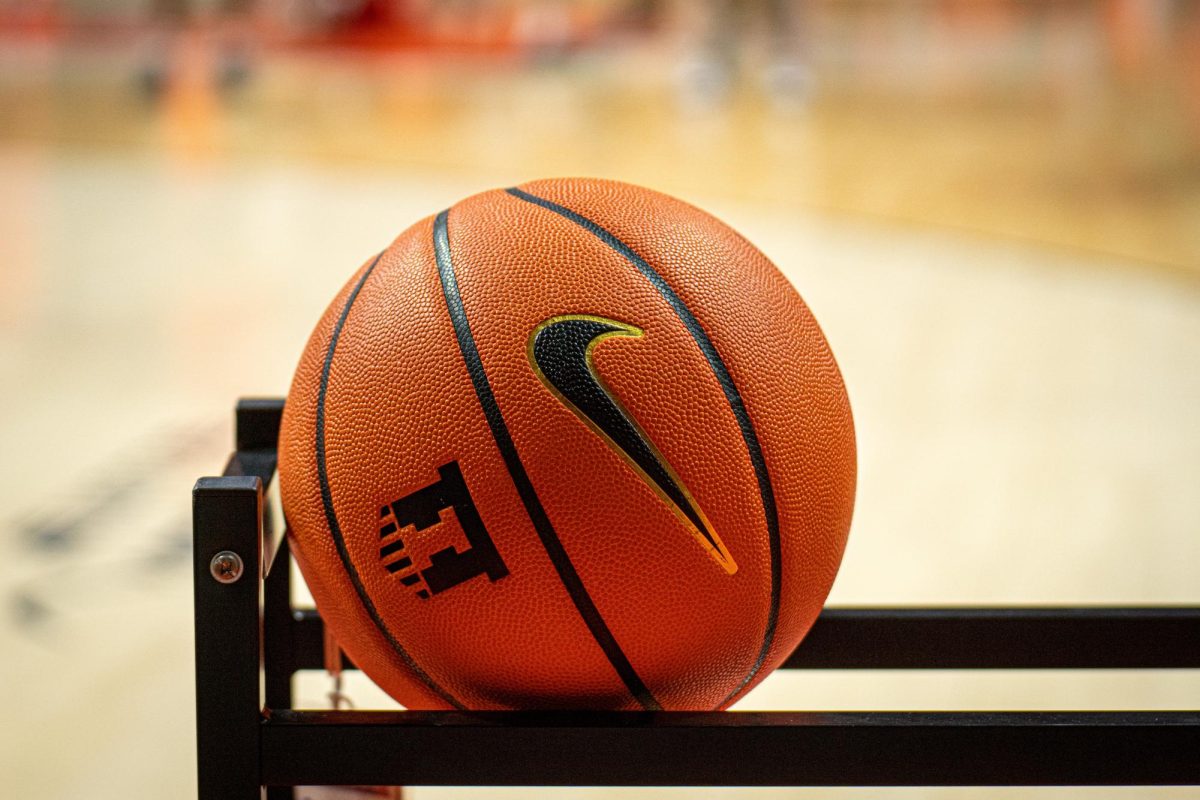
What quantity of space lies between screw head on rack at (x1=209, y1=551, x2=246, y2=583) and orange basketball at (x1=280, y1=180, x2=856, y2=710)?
7 cm

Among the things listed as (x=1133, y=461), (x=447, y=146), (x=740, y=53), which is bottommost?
(x=1133, y=461)

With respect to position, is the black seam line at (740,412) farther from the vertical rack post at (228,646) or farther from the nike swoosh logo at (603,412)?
the vertical rack post at (228,646)

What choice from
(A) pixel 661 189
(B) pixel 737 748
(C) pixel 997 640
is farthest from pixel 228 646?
(A) pixel 661 189

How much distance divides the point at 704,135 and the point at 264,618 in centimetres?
597

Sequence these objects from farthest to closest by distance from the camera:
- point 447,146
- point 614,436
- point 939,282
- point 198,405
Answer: point 447,146 < point 939,282 < point 198,405 < point 614,436

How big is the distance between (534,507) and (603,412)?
3.5 inches

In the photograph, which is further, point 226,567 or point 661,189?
point 661,189

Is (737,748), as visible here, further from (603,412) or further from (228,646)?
(228,646)

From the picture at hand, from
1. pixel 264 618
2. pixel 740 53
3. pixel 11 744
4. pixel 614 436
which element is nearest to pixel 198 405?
pixel 11 744

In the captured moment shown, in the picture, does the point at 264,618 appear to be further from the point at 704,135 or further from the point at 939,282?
the point at 704,135

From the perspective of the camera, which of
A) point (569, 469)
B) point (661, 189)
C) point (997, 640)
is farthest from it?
point (661, 189)

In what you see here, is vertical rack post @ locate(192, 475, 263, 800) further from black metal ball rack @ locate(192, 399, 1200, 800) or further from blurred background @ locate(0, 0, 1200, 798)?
blurred background @ locate(0, 0, 1200, 798)

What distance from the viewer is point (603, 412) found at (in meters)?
1.02

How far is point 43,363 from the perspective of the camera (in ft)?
10.7
